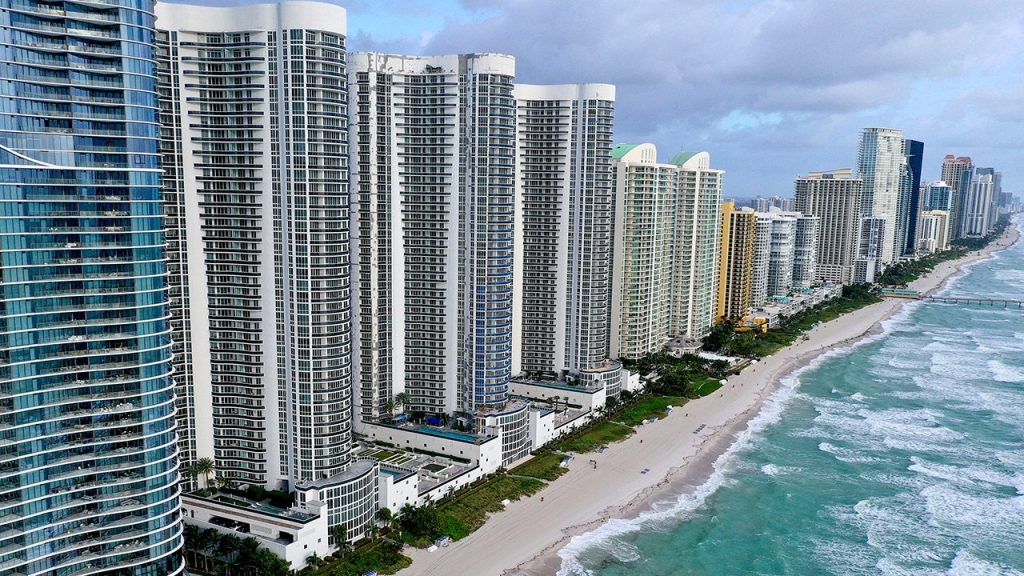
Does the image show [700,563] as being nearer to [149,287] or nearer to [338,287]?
[338,287]

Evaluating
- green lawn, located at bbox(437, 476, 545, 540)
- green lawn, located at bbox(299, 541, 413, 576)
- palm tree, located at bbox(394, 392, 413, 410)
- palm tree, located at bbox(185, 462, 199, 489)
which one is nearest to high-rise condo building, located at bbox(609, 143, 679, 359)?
palm tree, located at bbox(394, 392, 413, 410)

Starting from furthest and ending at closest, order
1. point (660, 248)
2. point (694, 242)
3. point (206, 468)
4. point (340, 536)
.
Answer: point (694, 242) → point (660, 248) → point (206, 468) → point (340, 536)

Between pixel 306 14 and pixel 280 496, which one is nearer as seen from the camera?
pixel 306 14

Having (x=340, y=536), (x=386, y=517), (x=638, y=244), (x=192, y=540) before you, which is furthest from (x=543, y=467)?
(x=638, y=244)

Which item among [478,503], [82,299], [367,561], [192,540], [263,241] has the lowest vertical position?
[478,503]

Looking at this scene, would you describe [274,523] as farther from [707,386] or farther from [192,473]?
[707,386]

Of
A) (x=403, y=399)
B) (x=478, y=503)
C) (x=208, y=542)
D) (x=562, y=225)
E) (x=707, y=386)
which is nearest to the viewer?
(x=208, y=542)

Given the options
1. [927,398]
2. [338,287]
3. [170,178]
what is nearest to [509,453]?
[338,287]
